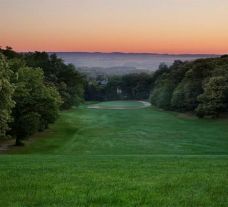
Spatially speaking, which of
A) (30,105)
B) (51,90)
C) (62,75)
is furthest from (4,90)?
(62,75)

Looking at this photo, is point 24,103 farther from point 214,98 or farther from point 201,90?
point 201,90

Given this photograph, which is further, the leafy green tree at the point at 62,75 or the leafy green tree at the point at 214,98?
the leafy green tree at the point at 62,75

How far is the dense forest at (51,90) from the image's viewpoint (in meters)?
45.8

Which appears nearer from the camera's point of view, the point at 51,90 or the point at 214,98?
the point at 51,90

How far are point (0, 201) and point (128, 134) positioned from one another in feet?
176

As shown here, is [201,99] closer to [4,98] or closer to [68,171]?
[4,98]

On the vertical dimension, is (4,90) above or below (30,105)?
above

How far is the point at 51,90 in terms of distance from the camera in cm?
5747

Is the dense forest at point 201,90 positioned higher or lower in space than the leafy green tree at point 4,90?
lower

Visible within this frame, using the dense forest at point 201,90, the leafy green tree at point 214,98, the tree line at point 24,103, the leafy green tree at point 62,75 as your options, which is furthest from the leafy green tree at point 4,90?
the leafy green tree at point 62,75

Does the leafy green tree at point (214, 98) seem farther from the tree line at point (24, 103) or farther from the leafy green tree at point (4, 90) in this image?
the leafy green tree at point (4, 90)

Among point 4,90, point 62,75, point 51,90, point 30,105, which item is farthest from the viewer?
point 62,75

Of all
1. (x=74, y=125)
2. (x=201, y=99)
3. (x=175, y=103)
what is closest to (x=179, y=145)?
(x=74, y=125)

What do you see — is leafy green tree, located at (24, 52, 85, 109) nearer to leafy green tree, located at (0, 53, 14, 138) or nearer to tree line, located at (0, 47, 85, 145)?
tree line, located at (0, 47, 85, 145)
